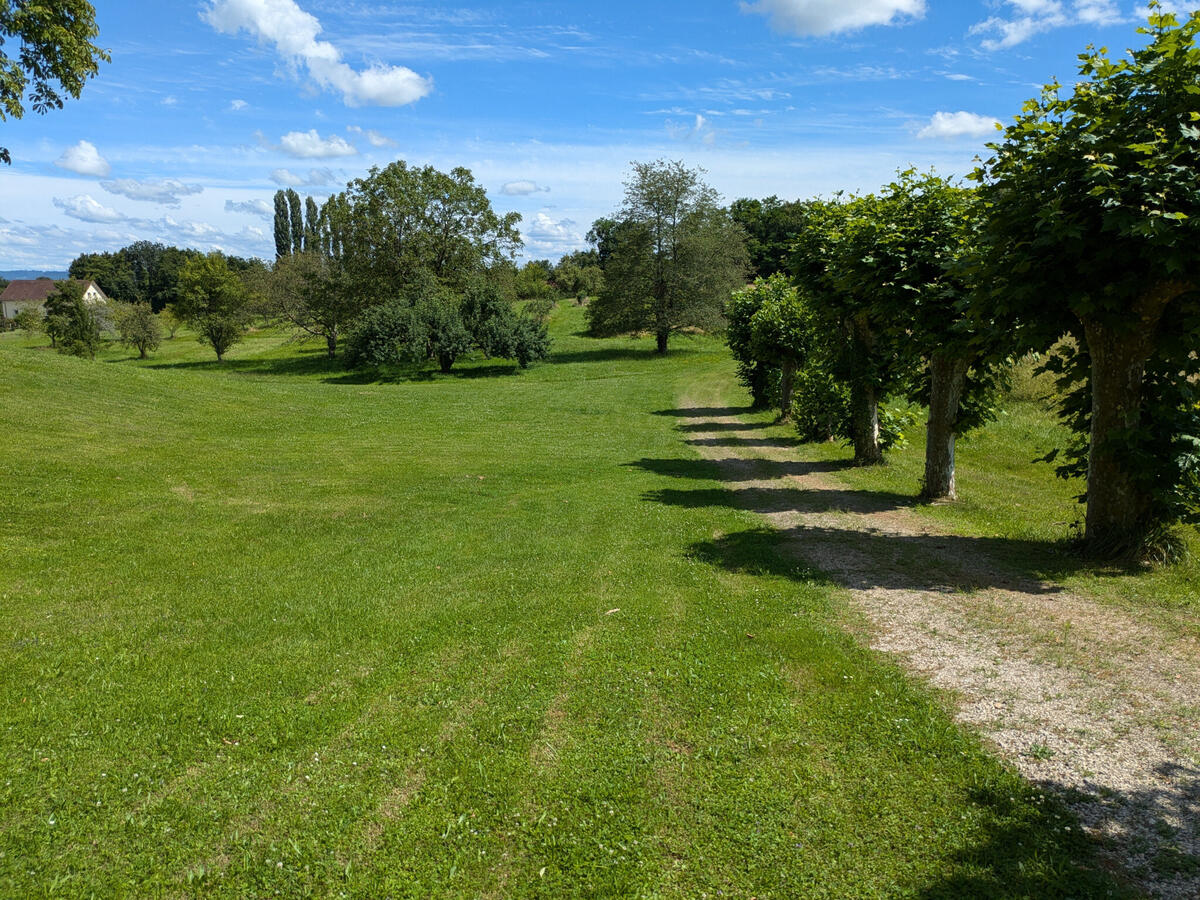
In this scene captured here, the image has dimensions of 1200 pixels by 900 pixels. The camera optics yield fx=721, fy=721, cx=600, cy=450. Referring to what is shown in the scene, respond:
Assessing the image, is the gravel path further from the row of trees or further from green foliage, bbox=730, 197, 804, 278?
green foliage, bbox=730, 197, 804, 278

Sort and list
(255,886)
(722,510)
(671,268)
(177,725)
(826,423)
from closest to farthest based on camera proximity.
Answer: (255,886) < (177,725) < (722,510) < (826,423) < (671,268)

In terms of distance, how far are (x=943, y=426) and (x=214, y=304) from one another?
60.0 meters

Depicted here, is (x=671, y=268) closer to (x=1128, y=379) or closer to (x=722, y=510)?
(x=722, y=510)

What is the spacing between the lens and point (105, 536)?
10062 millimetres

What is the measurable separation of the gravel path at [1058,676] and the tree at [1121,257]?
72.9 inches

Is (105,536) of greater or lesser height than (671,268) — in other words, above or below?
below

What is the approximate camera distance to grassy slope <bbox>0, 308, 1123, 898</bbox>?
4.09 meters

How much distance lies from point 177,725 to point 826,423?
58.9ft

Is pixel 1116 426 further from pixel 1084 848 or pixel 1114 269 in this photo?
pixel 1084 848

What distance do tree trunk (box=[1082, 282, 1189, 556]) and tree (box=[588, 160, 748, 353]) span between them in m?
41.2

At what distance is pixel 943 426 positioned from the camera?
12.9m

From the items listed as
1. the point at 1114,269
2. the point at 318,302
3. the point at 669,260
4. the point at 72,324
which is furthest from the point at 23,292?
the point at 1114,269

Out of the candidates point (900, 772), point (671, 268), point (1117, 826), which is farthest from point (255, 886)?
point (671, 268)

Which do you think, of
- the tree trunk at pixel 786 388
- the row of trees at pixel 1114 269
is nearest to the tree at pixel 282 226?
the tree trunk at pixel 786 388
